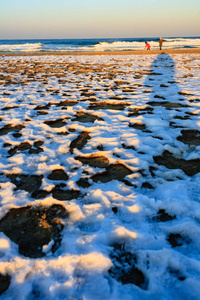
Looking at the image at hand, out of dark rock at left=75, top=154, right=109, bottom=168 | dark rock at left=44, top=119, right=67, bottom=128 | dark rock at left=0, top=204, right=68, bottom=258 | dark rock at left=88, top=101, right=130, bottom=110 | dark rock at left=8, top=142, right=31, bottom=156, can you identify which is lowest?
dark rock at left=0, top=204, right=68, bottom=258

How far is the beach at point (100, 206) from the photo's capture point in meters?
1.12

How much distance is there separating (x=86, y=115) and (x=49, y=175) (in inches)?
76.2

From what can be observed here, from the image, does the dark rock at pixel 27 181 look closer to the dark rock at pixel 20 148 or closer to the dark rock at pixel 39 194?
the dark rock at pixel 39 194

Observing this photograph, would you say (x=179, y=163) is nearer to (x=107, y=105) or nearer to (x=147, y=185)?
(x=147, y=185)

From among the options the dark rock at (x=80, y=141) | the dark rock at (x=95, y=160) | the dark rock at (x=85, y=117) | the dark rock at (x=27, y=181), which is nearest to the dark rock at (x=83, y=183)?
the dark rock at (x=95, y=160)

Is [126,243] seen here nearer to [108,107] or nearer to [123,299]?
[123,299]

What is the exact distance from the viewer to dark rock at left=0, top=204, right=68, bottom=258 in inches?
53.0

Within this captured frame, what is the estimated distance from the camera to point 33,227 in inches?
58.7

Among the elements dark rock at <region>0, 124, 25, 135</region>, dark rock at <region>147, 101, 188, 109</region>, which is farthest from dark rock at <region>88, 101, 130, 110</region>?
dark rock at <region>0, 124, 25, 135</region>

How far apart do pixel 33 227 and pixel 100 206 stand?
21.4 inches

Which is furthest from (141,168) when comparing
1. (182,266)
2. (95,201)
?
(182,266)

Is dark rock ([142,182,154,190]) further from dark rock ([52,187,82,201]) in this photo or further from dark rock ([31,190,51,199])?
dark rock ([31,190,51,199])

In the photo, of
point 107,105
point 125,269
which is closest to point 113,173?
point 125,269

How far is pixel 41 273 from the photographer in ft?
3.79
